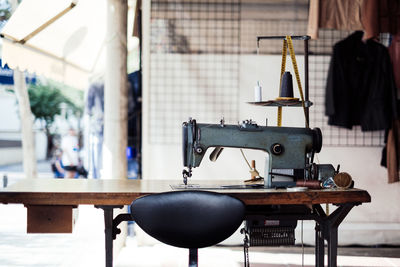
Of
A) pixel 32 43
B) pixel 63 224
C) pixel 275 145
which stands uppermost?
pixel 32 43

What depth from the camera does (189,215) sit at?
6.14 feet

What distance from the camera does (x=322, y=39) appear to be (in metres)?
4.83

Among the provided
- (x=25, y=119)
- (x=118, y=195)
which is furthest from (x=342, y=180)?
(x=25, y=119)

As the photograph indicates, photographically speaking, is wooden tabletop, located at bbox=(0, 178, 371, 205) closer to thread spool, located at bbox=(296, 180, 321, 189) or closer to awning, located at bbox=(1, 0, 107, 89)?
thread spool, located at bbox=(296, 180, 321, 189)

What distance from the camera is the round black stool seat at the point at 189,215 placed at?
187cm

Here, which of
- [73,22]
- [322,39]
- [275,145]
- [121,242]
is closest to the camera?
[275,145]

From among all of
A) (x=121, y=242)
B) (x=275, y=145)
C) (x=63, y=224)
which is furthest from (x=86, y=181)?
(x=121, y=242)

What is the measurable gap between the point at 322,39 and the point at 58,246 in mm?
3243

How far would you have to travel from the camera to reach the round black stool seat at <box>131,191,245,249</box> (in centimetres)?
187

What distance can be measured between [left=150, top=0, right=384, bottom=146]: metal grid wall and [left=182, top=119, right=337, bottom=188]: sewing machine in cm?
220

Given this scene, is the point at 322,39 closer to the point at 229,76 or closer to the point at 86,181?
the point at 229,76

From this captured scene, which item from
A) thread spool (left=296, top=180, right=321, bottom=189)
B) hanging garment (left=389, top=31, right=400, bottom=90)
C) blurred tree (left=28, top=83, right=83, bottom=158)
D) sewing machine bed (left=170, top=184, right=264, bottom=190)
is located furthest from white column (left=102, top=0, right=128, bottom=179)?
blurred tree (left=28, top=83, right=83, bottom=158)

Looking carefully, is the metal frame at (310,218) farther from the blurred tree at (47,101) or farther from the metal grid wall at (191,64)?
the blurred tree at (47,101)

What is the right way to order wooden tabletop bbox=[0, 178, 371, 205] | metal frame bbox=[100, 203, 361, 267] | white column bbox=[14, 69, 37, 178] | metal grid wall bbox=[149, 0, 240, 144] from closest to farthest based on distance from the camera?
wooden tabletop bbox=[0, 178, 371, 205]
metal frame bbox=[100, 203, 361, 267]
metal grid wall bbox=[149, 0, 240, 144]
white column bbox=[14, 69, 37, 178]
